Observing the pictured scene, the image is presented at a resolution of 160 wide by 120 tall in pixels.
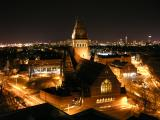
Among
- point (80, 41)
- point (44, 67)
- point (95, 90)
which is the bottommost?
point (95, 90)

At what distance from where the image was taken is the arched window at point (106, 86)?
39869 millimetres

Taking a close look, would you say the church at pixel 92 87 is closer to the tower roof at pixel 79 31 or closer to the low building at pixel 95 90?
the low building at pixel 95 90

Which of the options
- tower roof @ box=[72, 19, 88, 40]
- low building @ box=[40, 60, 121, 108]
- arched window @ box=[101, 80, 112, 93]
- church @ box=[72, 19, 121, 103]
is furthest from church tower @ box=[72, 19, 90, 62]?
arched window @ box=[101, 80, 112, 93]

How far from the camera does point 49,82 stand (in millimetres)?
51375

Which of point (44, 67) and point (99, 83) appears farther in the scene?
point (44, 67)

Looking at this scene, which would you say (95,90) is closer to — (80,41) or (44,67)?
(80,41)

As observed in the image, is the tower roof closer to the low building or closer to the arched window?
the low building

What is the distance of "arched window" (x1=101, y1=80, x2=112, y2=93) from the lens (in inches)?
1570

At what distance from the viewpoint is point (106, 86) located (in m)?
40.2

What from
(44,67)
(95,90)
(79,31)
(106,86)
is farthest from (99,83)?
(44,67)

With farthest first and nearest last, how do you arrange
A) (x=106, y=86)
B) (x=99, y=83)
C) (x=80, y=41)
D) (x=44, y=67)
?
(x=44, y=67)
(x=80, y=41)
(x=106, y=86)
(x=99, y=83)

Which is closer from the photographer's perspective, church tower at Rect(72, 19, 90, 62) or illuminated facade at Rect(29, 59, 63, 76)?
church tower at Rect(72, 19, 90, 62)

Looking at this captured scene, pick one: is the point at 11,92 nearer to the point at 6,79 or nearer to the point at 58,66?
the point at 6,79

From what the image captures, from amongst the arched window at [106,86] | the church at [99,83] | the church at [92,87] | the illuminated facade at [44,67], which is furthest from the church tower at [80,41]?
the arched window at [106,86]
